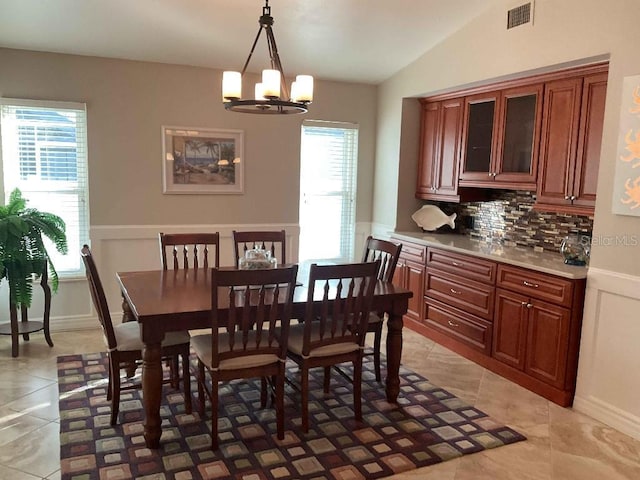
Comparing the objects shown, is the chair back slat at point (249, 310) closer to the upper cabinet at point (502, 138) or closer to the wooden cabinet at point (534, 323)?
the wooden cabinet at point (534, 323)

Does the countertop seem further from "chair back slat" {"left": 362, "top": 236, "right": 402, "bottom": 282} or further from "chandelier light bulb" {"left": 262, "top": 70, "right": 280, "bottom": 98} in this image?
"chandelier light bulb" {"left": 262, "top": 70, "right": 280, "bottom": 98}

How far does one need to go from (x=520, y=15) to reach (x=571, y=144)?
3.23 feet

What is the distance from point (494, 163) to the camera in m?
4.31

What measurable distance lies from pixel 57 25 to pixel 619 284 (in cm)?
420

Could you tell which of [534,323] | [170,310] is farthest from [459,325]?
[170,310]

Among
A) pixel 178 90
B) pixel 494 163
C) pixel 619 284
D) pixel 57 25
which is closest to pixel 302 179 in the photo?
pixel 178 90

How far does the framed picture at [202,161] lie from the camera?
4.82 meters

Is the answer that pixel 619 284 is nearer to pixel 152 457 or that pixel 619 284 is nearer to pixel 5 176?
pixel 152 457

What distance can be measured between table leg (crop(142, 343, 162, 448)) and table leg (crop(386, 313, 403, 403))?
1.41 m

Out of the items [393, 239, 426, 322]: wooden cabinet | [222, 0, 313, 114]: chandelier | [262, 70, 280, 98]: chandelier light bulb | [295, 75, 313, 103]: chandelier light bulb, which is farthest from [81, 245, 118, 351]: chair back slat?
[393, 239, 426, 322]: wooden cabinet

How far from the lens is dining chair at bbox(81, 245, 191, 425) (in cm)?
287

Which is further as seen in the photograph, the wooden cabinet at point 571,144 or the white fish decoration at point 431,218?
the white fish decoration at point 431,218

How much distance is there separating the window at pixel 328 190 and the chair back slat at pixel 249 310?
254 centimetres

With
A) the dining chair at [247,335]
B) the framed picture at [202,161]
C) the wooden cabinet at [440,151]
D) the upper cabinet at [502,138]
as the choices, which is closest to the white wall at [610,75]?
the upper cabinet at [502,138]
